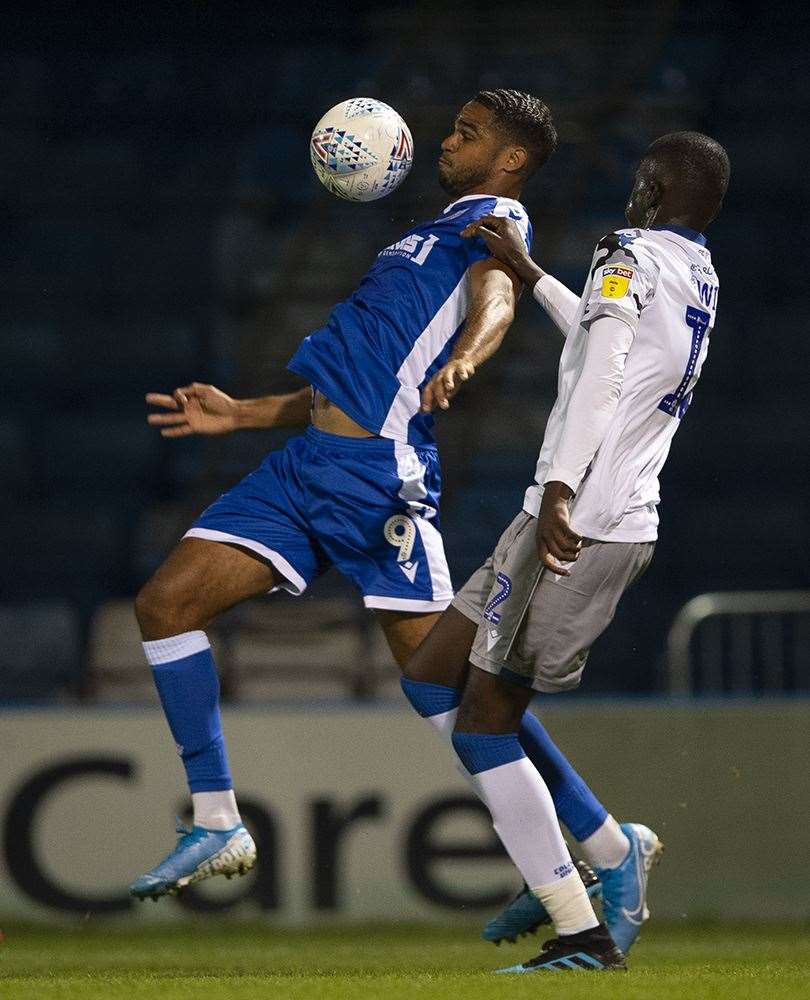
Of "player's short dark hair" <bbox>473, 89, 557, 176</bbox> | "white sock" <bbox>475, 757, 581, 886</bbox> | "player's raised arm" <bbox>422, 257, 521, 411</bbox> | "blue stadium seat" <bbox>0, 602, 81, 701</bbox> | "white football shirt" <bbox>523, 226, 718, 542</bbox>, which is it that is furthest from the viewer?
"blue stadium seat" <bbox>0, 602, 81, 701</bbox>

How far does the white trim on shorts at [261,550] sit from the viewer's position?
4.65 m

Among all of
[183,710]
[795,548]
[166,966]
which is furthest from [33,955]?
[795,548]

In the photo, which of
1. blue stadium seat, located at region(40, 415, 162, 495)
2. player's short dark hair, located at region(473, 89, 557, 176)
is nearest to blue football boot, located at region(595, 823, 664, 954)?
player's short dark hair, located at region(473, 89, 557, 176)

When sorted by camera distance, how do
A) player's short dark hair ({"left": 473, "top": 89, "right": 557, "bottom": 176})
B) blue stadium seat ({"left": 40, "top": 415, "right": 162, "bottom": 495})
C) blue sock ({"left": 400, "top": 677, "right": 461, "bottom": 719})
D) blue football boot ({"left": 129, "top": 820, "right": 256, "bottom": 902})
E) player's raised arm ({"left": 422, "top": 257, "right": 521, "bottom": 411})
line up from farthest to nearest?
blue stadium seat ({"left": 40, "top": 415, "right": 162, "bottom": 495}) < player's short dark hair ({"left": 473, "top": 89, "right": 557, "bottom": 176}) < blue sock ({"left": 400, "top": 677, "right": 461, "bottom": 719}) < blue football boot ({"left": 129, "top": 820, "right": 256, "bottom": 902}) < player's raised arm ({"left": 422, "top": 257, "right": 521, "bottom": 411})

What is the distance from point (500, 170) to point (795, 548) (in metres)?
5.66

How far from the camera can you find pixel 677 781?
24.3 ft

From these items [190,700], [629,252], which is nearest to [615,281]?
[629,252]

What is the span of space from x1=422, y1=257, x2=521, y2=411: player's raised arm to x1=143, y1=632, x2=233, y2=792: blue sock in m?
0.88

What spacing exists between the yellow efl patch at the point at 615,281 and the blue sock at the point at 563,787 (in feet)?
3.77

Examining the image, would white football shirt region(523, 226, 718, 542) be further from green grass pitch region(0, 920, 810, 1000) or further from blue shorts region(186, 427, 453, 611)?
green grass pitch region(0, 920, 810, 1000)

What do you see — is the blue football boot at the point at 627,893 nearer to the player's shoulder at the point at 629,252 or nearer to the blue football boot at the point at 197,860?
the blue football boot at the point at 197,860

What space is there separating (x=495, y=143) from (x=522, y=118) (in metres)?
0.09

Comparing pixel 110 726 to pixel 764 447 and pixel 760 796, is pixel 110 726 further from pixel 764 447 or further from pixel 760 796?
pixel 764 447

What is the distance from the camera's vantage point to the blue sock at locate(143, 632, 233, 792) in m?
4.62
